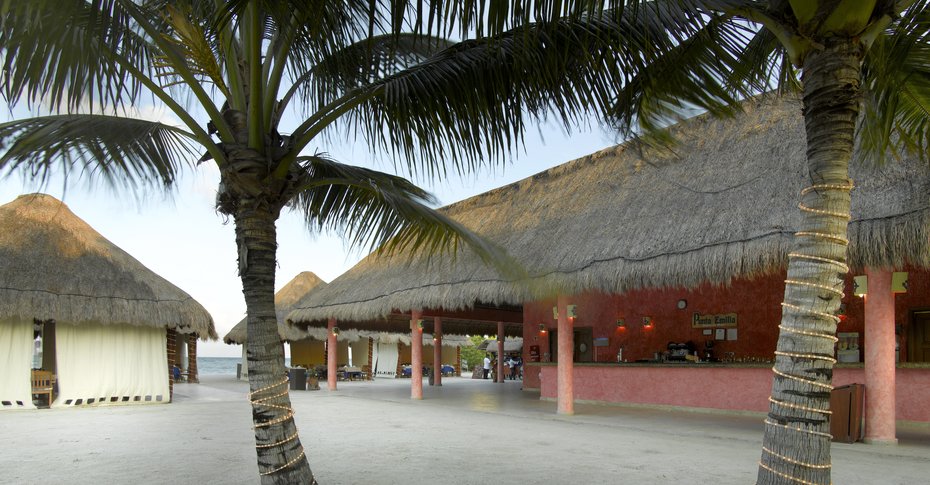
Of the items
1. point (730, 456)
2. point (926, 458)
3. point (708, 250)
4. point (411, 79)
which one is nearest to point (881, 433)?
point (926, 458)

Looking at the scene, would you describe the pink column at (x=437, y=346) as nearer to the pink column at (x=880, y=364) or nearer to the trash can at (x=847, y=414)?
the trash can at (x=847, y=414)

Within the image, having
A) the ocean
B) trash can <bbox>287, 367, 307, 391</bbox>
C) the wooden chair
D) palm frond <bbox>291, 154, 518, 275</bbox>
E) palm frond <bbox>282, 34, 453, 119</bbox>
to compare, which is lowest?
the ocean

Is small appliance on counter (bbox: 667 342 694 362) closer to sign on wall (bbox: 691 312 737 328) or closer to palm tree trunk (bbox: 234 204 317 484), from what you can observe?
sign on wall (bbox: 691 312 737 328)

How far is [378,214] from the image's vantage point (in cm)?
617

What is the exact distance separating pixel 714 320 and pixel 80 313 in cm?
1179

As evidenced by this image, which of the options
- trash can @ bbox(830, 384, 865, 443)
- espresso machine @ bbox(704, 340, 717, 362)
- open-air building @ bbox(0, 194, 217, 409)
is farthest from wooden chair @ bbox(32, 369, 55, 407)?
trash can @ bbox(830, 384, 865, 443)

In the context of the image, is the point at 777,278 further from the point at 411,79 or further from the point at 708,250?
the point at 411,79

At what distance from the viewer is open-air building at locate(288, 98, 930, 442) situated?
8.00 metres

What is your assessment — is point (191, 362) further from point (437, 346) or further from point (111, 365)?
point (111, 365)

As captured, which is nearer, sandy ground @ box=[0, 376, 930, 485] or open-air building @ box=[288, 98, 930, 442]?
sandy ground @ box=[0, 376, 930, 485]

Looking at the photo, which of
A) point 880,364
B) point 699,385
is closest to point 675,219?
point 880,364

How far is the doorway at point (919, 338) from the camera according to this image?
34.3 feet

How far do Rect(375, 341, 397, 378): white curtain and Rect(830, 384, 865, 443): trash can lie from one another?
2518 centimetres

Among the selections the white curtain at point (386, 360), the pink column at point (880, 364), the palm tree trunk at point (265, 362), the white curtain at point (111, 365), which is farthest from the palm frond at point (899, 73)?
the white curtain at point (386, 360)
